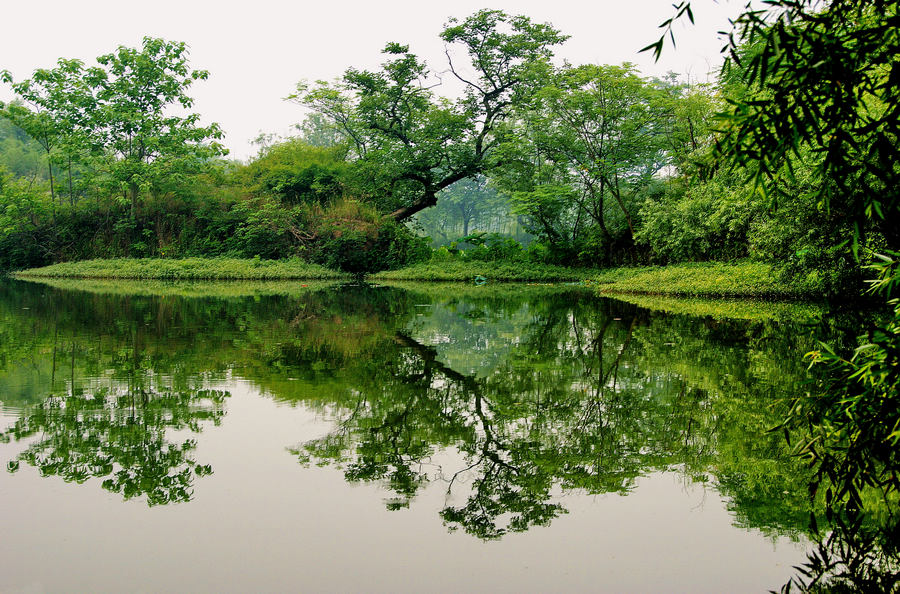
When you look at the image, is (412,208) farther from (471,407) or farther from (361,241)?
(471,407)

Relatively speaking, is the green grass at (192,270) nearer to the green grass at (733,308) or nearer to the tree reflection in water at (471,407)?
the green grass at (733,308)

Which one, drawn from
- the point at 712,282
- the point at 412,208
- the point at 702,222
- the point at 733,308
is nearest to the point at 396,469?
the point at 733,308

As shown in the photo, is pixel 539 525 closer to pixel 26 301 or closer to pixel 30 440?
pixel 30 440

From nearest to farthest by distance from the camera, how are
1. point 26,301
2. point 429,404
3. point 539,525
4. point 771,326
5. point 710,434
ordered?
point 539,525 < point 710,434 < point 429,404 < point 771,326 < point 26,301

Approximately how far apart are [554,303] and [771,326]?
247 inches

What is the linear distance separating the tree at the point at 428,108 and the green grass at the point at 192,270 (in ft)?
17.5

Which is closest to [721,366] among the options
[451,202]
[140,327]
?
[140,327]

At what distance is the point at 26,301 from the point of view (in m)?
15.5

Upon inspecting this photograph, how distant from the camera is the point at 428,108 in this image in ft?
95.8

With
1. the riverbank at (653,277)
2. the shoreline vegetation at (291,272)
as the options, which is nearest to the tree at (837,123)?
the riverbank at (653,277)

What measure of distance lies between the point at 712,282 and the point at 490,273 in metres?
11.0

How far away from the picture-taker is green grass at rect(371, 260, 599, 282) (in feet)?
87.9

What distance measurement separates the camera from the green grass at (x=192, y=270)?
26.5 m

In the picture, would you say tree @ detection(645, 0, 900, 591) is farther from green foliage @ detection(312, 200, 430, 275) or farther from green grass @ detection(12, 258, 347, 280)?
green foliage @ detection(312, 200, 430, 275)
